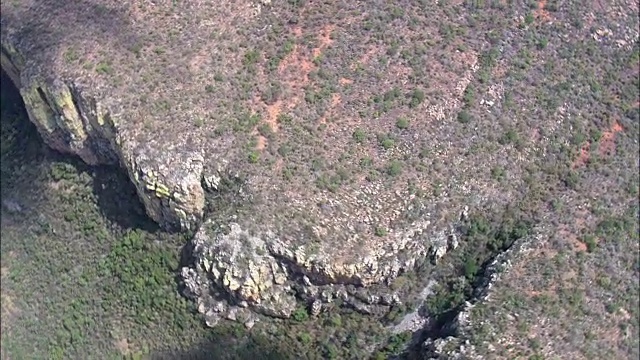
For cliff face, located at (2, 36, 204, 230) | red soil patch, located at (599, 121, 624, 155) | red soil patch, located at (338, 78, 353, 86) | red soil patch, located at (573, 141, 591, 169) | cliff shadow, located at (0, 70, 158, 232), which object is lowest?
cliff shadow, located at (0, 70, 158, 232)

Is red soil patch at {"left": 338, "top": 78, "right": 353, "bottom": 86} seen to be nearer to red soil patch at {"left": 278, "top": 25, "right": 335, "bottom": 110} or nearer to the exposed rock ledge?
the exposed rock ledge

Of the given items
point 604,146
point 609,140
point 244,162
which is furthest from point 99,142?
point 609,140

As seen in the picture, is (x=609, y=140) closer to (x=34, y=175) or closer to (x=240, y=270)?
(x=240, y=270)

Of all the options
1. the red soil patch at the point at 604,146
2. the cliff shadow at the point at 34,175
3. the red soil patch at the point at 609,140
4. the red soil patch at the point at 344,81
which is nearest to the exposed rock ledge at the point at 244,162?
the red soil patch at the point at 344,81

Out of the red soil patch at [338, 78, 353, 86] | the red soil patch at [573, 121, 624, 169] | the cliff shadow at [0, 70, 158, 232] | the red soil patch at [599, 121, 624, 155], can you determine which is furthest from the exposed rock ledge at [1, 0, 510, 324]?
the red soil patch at [599, 121, 624, 155]

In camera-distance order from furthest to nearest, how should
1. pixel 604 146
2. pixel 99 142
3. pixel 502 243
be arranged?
1. pixel 99 142
2. pixel 604 146
3. pixel 502 243
